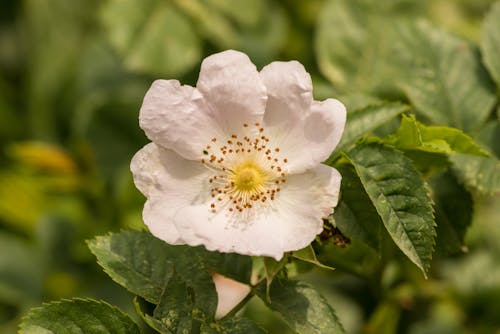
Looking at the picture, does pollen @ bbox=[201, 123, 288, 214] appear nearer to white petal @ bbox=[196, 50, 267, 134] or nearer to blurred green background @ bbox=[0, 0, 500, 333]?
white petal @ bbox=[196, 50, 267, 134]

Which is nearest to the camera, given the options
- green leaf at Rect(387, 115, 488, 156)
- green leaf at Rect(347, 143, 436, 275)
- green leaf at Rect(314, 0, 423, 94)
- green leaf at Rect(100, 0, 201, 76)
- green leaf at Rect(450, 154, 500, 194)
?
green leaf at Rect(347, 143, 436, 275)

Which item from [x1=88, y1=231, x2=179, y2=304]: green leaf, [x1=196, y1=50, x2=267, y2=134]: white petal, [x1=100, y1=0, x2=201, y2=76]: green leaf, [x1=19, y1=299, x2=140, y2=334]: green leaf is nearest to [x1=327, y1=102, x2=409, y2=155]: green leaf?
[x1=196, y1=50, x2=267, y2=134]: white petal

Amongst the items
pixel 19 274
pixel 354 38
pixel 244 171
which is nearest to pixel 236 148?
pixel 244 171

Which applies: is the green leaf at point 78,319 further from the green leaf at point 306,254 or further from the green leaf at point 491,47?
the green leaf at point 491,47

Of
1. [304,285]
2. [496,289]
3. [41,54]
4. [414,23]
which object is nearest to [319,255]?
[304,285]

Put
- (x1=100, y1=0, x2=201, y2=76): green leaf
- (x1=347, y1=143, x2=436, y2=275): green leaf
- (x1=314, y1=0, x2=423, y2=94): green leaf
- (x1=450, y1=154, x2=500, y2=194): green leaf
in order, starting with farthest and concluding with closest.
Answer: (x1=100, y1=0, x2=201, y2=76): green leaf
(x1=314, y1=0, x2=423, y2=94): green leaf
(x1=450, y1=154, x2=500, y2=194): green leaf
(x1=347, y1=143, x2=436, y2=275): green leaf

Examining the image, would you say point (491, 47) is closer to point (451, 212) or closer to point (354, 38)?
point (451, 212)
